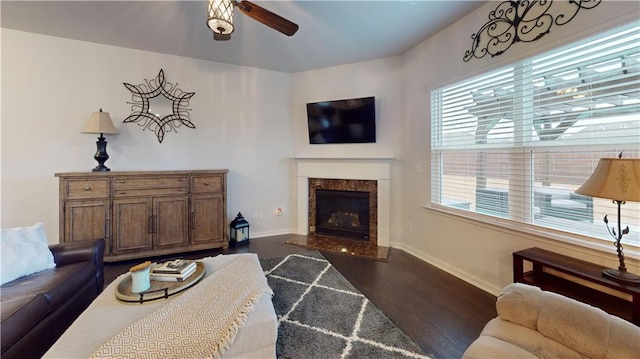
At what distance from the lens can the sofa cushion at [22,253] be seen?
1.54 m

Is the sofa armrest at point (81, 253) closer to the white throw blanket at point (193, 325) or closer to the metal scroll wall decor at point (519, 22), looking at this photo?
the white throw blanket at point (193, 325)

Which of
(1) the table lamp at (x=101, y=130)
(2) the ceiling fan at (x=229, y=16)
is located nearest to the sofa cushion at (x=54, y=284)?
(1) the table lamp at (x=101, y=130)

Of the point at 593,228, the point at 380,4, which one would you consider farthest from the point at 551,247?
the point at 380,4

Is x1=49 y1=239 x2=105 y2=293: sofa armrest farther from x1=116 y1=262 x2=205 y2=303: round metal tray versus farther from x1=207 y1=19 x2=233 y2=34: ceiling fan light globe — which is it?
x1=207 y1=19 x2=233 y2=34: ceiling fan light globe

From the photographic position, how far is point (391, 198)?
363cm

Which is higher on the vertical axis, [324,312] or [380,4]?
[380,4]

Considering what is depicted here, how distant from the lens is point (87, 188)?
282cm

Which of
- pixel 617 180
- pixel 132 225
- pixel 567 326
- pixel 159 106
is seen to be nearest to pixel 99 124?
pixel 159 106

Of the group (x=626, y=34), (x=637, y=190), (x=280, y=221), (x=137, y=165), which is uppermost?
(x=626, y=34)

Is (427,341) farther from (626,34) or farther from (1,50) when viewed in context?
(1,50)

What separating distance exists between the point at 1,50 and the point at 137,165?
1.75m

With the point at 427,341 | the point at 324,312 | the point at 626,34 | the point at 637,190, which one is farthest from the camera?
the point at 324,312

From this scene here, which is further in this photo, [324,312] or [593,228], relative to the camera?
[324,312]

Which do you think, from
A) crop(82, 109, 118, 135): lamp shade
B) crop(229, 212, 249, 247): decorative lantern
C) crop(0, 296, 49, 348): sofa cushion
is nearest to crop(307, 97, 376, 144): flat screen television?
crop(229, 212, 249, 247): decorative lantern
